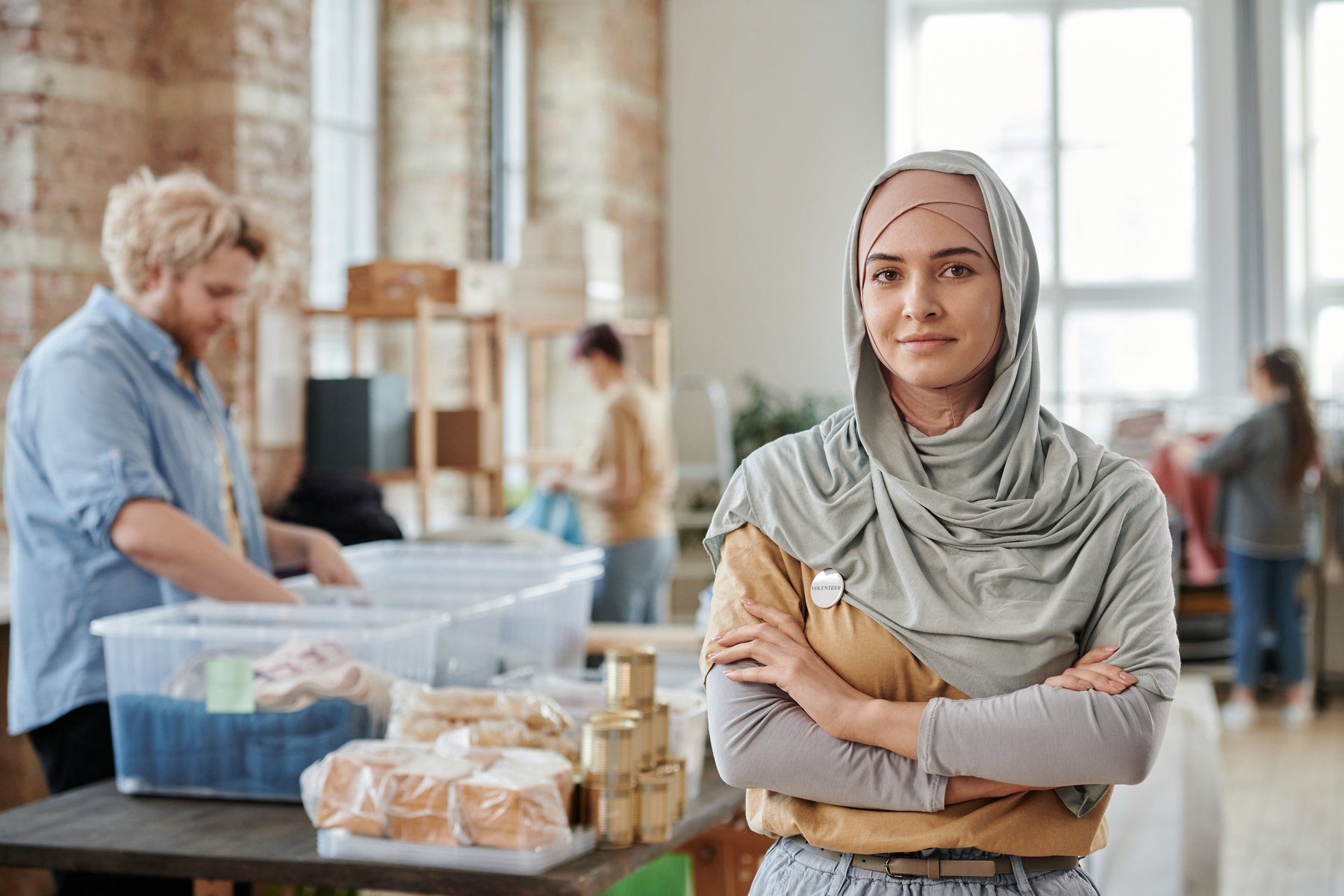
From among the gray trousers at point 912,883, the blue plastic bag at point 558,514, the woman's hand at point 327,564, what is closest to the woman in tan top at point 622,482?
the blue plastic bag at point 558,514

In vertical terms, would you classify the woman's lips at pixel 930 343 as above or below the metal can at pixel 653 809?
above

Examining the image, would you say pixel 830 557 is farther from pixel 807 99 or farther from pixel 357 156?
pixel 807 99

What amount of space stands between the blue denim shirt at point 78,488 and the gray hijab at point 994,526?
4.21 ft

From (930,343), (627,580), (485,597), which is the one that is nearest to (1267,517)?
(627,580)

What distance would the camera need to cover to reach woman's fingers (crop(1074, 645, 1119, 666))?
4.50 ft

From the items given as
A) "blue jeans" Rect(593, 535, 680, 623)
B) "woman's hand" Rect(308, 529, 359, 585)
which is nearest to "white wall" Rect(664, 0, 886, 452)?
"blue jeans" Rect(593, 535, 680, 623)

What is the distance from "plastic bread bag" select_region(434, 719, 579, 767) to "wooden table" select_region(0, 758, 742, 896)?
0.65ft

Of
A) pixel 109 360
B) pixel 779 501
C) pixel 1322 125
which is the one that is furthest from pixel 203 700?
pixel 1322 125

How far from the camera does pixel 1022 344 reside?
1.43 m

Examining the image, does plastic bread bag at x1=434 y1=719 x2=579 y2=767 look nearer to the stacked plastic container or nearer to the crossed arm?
the stacked plastic container

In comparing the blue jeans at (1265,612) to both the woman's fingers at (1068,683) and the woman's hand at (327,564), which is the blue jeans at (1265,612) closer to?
the woman's hand at (327,564)

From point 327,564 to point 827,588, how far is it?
157cm

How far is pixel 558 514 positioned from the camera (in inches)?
217

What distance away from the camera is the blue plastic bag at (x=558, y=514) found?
5.48 m
